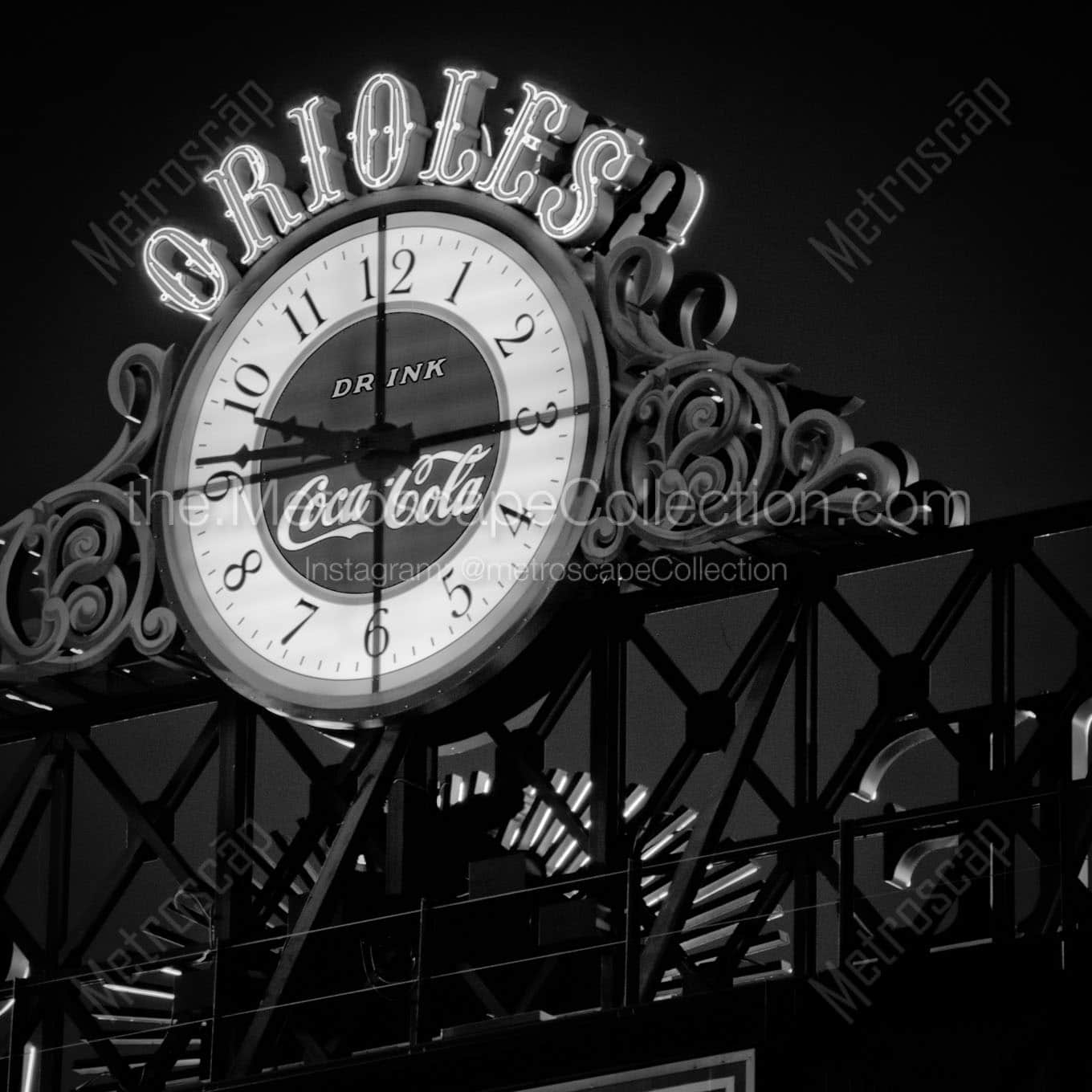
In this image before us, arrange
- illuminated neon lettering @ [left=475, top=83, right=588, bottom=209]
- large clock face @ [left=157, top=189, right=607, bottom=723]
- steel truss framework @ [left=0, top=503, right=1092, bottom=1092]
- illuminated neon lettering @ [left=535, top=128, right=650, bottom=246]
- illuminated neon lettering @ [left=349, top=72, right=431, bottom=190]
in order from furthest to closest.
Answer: illuminated neon lettering @ [left=349, top=72, right=431, bottom=190], illuminated neon lettering @ [left=475, top=83, right=588, bottom=209], illuminated neon lettering @ [left=535, top=128, right=650, bottom=246], large clock face @ [left=157, top=189, right=607, bottom=723], steel truss framework @ [left=0, top=503, right=1092, bottom=1092]

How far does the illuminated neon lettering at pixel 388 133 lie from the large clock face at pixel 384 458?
212 millimetres

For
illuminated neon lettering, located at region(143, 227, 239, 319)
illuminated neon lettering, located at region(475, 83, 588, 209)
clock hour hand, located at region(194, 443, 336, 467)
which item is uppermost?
illuminated neon lettering, located at region(475, 83, 588, 209)

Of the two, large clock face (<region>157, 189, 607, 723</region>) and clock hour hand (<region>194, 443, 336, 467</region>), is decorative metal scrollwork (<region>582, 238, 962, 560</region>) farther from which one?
clock hour hand (<region>194, 443, 336, 467</region>)

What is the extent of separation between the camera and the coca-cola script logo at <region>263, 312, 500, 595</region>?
20719mm

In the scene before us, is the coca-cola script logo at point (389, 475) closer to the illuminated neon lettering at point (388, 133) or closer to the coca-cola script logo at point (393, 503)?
the coca-cola script logo at point (393, 503)

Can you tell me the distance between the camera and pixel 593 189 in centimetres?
2067

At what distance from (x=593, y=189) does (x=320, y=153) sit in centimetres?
239

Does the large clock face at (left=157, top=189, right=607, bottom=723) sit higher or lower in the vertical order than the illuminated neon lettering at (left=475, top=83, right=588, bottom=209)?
lower

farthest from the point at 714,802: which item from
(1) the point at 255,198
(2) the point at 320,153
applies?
(1) the point at 255,198

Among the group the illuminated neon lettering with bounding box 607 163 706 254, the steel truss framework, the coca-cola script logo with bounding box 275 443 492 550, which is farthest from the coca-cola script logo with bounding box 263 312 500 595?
the illuminated neon lettering with bounding box 607 163 706 254

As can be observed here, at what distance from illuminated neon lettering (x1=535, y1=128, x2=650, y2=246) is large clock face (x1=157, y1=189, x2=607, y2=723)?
0.18 metres

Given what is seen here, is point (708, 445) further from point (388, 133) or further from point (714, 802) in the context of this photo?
point (388, 133)

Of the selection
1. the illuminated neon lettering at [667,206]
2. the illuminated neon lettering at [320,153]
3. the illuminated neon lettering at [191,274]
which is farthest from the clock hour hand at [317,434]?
the illuminated neon lettering at [667,206]

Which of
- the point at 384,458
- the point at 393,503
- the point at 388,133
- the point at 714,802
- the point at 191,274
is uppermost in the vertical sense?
the point at 388,133
